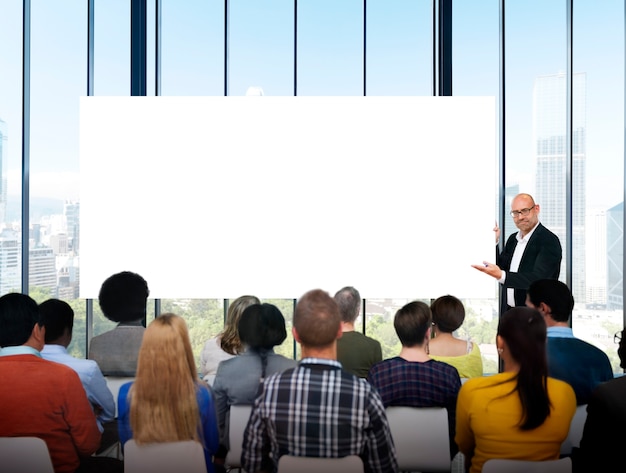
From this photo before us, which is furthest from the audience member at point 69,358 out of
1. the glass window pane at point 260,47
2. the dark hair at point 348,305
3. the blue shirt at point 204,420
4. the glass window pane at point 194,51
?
the glass window pane at point 194,51

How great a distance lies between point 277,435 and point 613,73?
16.8 metres

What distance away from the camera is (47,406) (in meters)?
2.14

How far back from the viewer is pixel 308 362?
1.80 m

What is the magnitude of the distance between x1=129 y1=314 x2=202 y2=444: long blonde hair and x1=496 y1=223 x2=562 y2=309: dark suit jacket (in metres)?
2.87

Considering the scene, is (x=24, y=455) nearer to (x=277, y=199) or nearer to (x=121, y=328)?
(x=121, y=328)

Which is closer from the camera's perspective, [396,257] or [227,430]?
[227,430]

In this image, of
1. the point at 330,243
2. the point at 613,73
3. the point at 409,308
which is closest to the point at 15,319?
the point at 409,308

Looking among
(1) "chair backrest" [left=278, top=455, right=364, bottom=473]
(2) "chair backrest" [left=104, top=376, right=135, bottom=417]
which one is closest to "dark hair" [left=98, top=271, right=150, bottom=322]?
(2) "chair backrest" [left=104, top=376, right=135, bottom=417]

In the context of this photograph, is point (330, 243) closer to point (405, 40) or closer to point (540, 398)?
point (540, 398)

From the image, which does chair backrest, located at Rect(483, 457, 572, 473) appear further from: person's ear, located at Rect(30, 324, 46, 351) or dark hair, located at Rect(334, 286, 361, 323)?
person's ear, located at Rect(30, 324, 46, 351)

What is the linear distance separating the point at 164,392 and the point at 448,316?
6.10ft

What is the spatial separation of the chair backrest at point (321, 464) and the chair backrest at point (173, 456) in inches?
13.4

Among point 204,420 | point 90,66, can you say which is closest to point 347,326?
point 204,420

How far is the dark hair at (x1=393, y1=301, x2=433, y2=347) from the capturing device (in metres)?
2.51
